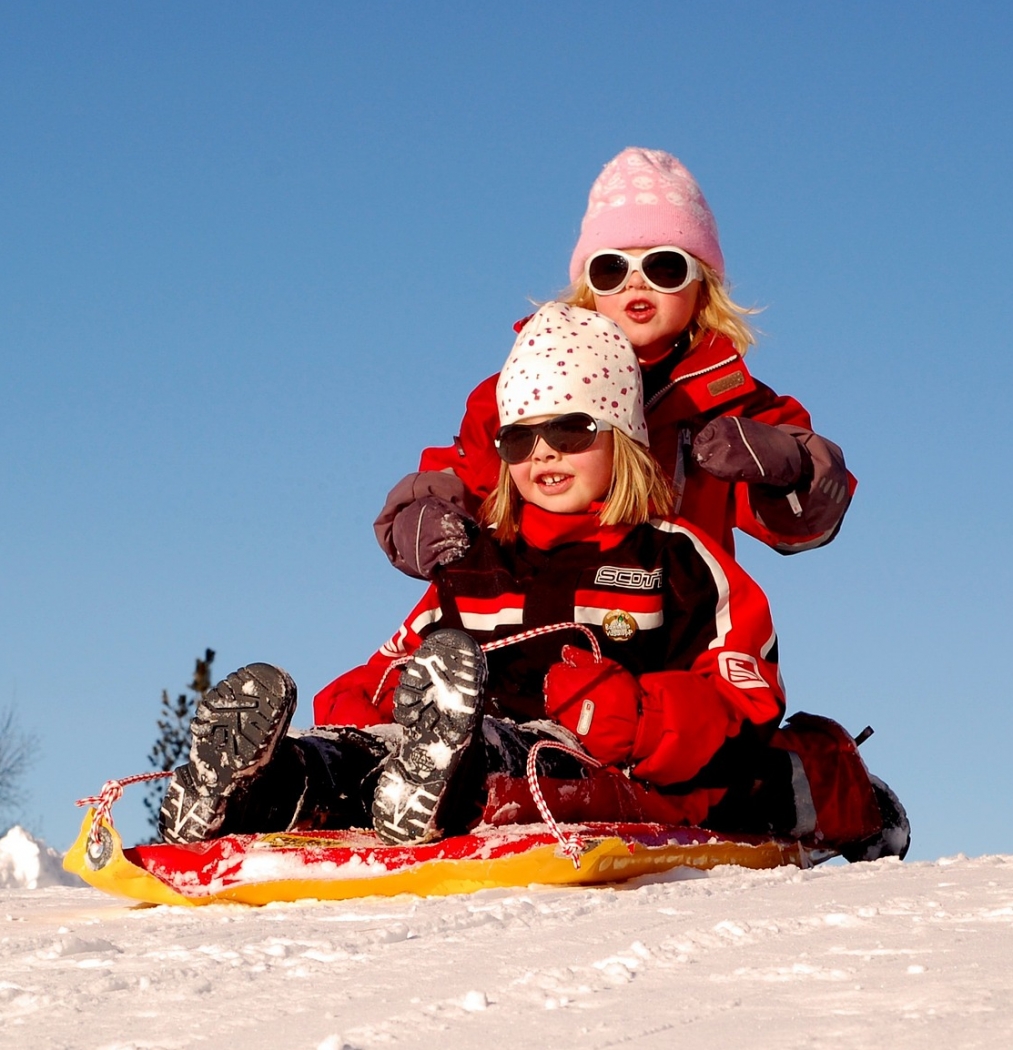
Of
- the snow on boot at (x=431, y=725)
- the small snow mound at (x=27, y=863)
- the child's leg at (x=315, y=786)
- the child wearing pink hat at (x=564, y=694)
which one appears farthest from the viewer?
the small snow mound at (x=27, y=863)

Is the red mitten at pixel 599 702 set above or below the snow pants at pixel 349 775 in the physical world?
above

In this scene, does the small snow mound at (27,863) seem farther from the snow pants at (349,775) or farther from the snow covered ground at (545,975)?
the snow covered ground at (545,975)

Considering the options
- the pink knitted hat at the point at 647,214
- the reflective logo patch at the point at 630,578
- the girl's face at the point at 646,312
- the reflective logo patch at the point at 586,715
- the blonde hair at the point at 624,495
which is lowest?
the reflective logo patch at the point at 586,715

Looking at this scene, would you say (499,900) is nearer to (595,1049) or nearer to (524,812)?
(524,812)

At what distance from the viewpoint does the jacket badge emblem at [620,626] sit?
3863mm

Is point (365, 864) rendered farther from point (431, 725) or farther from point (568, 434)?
point (568, 434)

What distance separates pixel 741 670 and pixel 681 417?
1.08 metres

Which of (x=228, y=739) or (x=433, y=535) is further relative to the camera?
(x=433, y=535)

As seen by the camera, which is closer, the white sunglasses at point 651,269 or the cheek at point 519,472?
the cheek at point 519,472

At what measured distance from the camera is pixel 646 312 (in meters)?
4.72

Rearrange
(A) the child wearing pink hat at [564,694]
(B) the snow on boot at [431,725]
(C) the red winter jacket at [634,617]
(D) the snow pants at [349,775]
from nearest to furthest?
(B) the snow on boot at [431,725]
(A) the child wearing pink hat at [564,694]
(D) the snow pants at [349,775]
(C) the red winter jacket at [634,617]

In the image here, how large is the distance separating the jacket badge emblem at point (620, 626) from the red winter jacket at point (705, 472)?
68 cm

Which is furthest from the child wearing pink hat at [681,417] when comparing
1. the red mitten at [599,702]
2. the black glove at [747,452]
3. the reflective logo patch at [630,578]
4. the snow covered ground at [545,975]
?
the snow covered ground at [545,975]

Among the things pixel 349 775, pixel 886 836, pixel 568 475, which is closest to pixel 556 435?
pixel 568 475
